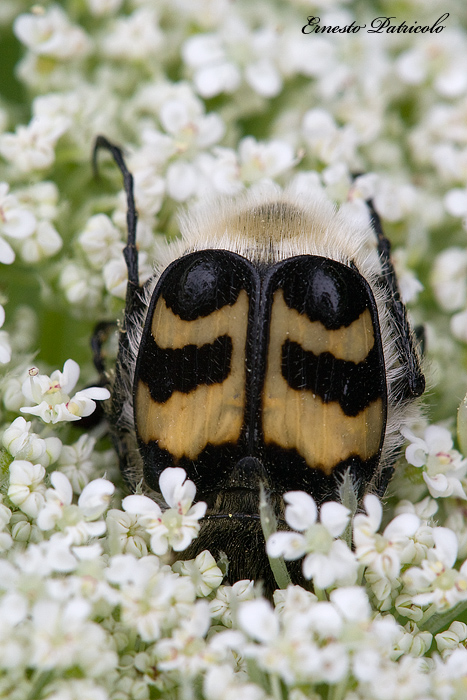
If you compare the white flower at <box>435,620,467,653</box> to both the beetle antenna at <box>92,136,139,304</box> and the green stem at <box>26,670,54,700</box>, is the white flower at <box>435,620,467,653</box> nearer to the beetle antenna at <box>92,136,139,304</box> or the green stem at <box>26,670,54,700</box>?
the green stem at <box>26,670,54,700</box>

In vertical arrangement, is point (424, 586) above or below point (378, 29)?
below

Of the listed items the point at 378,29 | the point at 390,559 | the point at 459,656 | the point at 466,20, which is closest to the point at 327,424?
the point at 390,559

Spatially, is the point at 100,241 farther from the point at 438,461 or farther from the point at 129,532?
the point at 438,461

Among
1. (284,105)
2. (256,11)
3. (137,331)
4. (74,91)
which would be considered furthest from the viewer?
(256,11)

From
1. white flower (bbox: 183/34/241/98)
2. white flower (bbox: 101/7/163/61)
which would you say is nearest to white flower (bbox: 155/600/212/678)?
white flower (bbox: 183/34/241/98)

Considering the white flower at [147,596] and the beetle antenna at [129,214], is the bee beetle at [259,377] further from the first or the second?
the white flower at [147,596]

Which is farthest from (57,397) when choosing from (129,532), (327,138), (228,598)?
(327,138)

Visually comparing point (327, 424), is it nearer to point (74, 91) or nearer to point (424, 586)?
point (424, 586)
